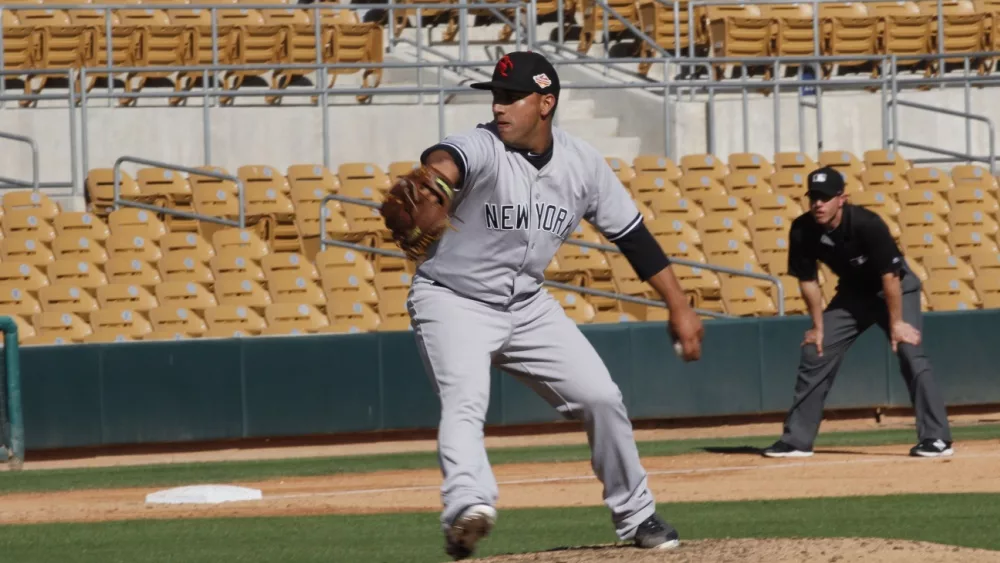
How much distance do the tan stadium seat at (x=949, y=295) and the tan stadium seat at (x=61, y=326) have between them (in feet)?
26.1

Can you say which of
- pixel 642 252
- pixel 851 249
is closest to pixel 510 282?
pixel 642 252

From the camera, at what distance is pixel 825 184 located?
9.47 meters

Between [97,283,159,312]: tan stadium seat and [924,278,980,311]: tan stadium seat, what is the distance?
7.40 meters

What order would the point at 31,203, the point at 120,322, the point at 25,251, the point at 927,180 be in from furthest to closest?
the point at 927,180 → the point at 31,203 → the point at 25,251 → the point at 120,322

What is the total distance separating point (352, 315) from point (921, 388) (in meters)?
5.65

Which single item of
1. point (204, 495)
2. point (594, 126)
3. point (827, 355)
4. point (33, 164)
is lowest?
point (204, 495)

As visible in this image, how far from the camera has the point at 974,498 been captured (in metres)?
8.24

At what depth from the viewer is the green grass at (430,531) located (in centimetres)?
688

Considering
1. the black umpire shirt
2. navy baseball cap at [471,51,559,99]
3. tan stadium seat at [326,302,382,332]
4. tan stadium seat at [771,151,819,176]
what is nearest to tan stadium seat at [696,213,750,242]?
tan stadium seat at [771,151,819,176]

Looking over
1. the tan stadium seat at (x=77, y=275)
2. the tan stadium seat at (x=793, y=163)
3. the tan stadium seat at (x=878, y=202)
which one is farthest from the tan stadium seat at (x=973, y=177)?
the tan stadium seat at (x=77, y=275)

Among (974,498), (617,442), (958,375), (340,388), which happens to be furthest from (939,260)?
(617,442)

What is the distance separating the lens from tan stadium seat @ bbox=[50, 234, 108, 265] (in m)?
14.7

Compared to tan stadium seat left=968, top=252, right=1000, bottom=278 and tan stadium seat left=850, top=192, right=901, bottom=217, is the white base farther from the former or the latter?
tan stadium seat left=850, top=192, right=901, bottom=217

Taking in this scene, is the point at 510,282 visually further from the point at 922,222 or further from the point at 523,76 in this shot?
the point at 922,222
